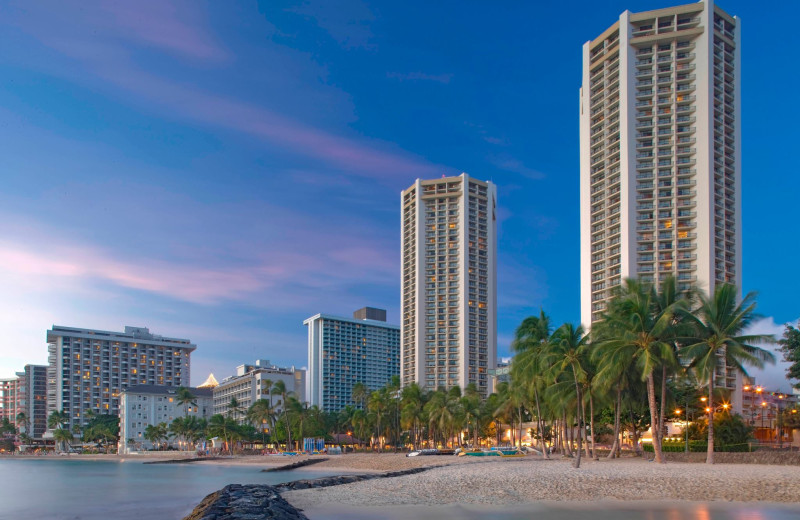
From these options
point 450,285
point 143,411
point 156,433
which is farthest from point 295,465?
point 143,411

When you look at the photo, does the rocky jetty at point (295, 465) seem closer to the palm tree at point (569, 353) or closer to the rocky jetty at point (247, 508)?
the palm tree at point (569, 353)

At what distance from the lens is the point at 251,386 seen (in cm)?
17062

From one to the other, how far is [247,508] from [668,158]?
106 metres

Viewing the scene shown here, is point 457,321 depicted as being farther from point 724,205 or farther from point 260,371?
point 724,205

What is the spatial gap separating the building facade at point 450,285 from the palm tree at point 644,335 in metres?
108

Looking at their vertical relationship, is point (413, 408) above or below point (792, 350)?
below

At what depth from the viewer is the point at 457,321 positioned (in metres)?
156

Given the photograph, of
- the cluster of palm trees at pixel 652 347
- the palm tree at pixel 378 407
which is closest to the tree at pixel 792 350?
the cluster of palm trees at pixel 652 347

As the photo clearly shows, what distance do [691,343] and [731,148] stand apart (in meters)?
81.4

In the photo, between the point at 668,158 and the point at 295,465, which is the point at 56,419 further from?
the point at 668,158

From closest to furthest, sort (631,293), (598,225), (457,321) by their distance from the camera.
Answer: (631,293), (598,225), (457,321)

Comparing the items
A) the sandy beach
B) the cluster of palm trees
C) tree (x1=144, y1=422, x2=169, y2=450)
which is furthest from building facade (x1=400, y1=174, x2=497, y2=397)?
the sandy beach

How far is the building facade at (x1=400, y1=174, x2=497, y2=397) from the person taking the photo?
15400 cm

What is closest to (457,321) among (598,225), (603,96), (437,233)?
(437,233)
